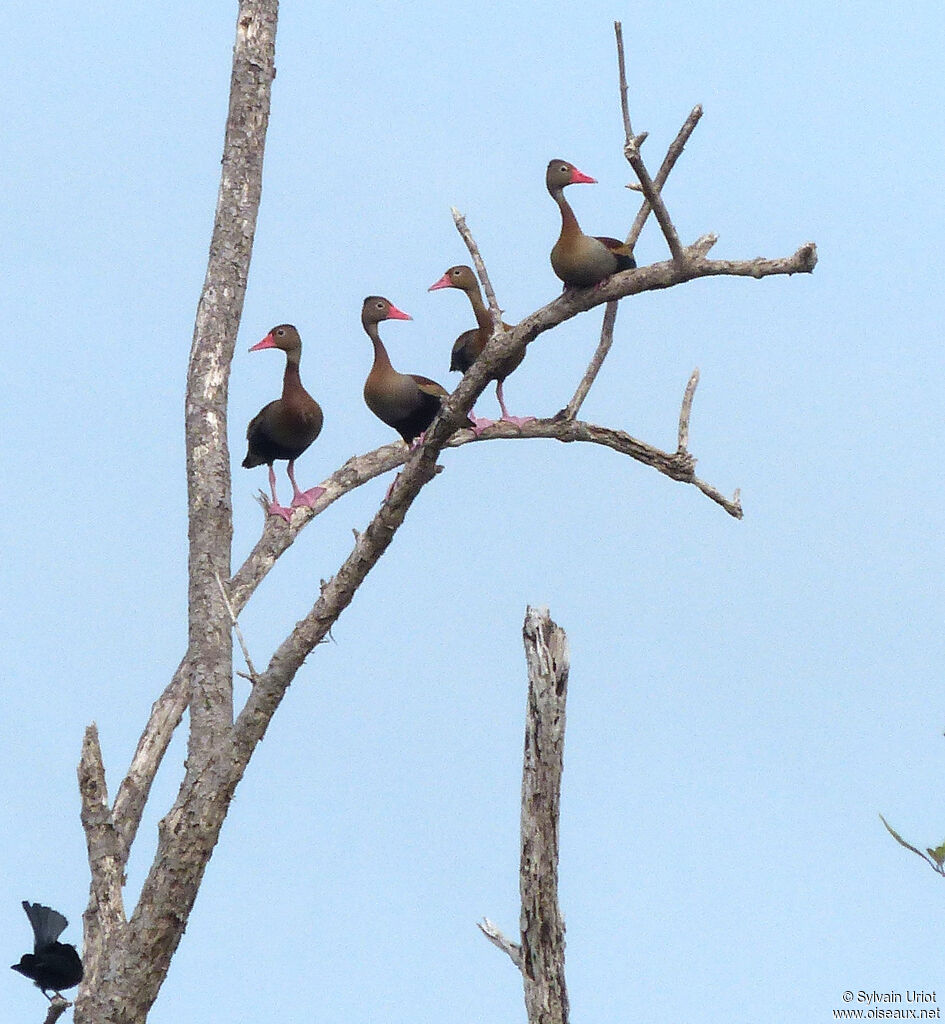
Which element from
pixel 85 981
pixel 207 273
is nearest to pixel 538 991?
pixel 85 981

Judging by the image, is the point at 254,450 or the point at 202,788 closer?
the point at 202,788

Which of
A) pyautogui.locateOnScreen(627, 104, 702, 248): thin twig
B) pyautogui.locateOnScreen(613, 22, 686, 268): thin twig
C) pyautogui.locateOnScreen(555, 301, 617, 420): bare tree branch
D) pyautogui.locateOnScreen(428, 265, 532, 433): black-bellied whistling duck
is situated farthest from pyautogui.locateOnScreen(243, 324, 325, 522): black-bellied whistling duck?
pyautogui.locateOnScreen(613, 22, 686, 268): thin twig

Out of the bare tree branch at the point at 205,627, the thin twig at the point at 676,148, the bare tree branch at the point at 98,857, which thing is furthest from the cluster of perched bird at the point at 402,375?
the bare tree branch at the point at 98,857

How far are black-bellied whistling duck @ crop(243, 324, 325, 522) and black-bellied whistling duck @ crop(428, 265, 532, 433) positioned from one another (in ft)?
3.47

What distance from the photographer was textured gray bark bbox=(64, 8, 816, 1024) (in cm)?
723

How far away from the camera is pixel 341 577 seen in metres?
7.45

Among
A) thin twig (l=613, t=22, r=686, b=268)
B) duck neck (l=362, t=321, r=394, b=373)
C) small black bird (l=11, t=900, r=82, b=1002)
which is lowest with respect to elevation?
small black bird (l=11, t=900, r=82, b=1002)

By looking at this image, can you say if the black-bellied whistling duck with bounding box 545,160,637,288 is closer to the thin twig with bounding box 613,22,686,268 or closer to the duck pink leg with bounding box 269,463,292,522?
the thin twig with bounding box 613,22,686,268

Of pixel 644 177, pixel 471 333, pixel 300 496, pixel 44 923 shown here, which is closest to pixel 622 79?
pixel 644 177

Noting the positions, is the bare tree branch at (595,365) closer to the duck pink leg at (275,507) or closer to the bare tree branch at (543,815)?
the duck pink leg at (275,507)

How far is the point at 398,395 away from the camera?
804cm

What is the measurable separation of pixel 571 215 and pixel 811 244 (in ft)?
5.69

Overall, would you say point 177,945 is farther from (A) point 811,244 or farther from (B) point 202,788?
(A) point 811,244

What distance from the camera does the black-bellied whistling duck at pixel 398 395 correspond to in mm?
8047
